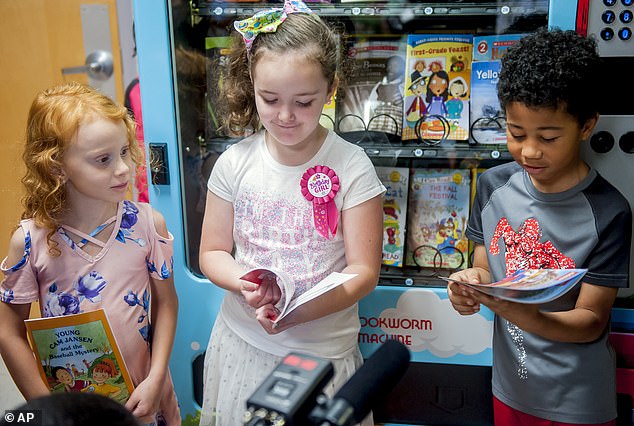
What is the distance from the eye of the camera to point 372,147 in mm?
1849

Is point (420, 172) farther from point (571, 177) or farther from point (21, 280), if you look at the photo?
point (21, 280)

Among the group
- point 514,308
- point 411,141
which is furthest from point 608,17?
point 514,308

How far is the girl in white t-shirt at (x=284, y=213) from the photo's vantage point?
1.38m

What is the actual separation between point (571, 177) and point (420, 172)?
2.26 ft

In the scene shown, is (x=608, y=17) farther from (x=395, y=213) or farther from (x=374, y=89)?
(x=395, y=213)

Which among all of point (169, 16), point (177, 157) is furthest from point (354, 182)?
point (169, 16)

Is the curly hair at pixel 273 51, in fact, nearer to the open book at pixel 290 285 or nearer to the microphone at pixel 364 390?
the open book at pixel 290 285

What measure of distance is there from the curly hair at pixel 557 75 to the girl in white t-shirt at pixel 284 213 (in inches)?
15.7

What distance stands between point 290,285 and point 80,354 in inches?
19.6

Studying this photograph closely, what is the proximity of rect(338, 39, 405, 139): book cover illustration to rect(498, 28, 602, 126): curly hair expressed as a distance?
67 centimetres

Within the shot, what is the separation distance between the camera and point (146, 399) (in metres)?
1.37

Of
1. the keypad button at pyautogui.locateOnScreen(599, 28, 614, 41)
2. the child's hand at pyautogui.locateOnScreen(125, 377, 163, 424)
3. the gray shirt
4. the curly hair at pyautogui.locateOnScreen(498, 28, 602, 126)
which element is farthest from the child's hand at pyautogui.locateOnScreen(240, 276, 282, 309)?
the keypad button at pyautogui.locateOnScreen(599, 28, 614, 41)

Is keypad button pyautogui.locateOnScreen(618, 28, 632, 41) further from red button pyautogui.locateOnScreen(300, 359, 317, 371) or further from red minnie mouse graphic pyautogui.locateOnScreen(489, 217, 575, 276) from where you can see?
red button pyautogui.locateOnScreen(300, 359, 317, 371)

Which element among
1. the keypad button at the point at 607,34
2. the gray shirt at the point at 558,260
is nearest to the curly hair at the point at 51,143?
the gray shirt at the point at 558,260
